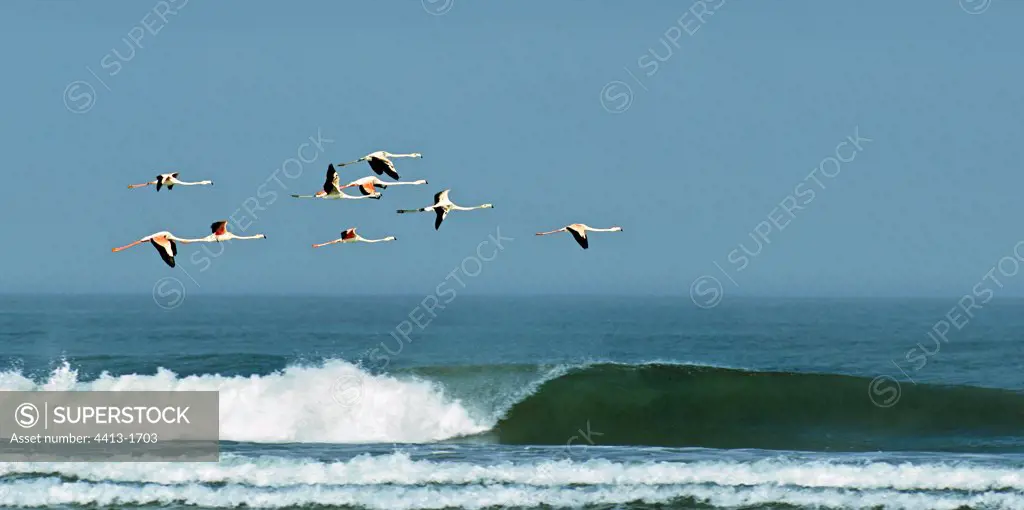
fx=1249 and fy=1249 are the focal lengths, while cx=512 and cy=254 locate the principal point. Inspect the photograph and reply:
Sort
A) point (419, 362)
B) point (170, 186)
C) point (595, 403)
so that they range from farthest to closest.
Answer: point (419, 362)
point (595, 403)
point (170, 186)

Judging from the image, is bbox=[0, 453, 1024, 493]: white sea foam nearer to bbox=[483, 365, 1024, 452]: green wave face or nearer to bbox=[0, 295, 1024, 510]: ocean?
bbox=[0, 295, 1024, 510]: ocean

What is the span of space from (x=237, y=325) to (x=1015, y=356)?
117 feet

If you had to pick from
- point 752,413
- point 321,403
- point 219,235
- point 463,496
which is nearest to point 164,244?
point 219,235

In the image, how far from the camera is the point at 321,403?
98.1 feet

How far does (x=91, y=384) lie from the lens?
32312 mm

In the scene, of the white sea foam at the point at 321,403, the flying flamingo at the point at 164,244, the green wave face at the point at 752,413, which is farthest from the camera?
the white sea foam at the point at 321,403

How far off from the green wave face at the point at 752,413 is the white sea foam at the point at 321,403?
175 centimetres

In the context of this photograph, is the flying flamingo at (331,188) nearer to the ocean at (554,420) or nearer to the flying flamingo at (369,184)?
the flying flamingo at (369,184)

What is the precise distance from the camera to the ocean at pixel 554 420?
20.8 metres

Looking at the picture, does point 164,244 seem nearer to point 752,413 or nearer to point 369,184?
point 369,184

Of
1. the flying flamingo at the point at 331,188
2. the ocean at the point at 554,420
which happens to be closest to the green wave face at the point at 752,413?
the ocean at the point at 554,420

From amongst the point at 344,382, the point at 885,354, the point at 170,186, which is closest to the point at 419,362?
the point at 344,382

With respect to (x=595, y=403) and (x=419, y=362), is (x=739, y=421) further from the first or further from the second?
(x=419, y=362)

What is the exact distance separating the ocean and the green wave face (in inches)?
3.2
